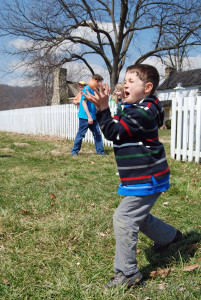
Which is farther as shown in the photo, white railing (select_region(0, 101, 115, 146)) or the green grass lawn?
white railing (select_region(0, 101, 115, 146))

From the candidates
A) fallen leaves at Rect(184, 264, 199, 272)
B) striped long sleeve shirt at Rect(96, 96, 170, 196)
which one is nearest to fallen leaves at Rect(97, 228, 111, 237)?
fallen leaves at Rect(184, 264, 199, 272)

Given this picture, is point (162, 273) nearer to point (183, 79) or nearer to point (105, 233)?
point (105, 233)

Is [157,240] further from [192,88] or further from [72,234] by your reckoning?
[192,88]

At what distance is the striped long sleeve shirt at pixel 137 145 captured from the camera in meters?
1.80

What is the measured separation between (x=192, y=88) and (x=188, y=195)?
1328 inches

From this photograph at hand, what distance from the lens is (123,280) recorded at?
1896mm

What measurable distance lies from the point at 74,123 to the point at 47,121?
3159 mm

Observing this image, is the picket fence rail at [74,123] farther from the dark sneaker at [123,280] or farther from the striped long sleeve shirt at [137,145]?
the dark sneaker at [123,280]

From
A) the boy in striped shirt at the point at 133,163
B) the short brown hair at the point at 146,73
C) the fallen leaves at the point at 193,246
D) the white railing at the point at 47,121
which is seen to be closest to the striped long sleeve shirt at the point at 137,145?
the boy in striped shirt at the point at 133,163

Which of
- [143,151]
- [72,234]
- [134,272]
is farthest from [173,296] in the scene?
[72,234]

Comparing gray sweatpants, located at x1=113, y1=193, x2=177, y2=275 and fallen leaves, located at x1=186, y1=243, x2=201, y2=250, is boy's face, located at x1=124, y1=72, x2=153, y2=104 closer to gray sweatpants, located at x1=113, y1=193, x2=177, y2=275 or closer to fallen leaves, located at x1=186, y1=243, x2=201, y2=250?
gray sweatpants, located at x1=113, y1=193, x2=177, y2=275

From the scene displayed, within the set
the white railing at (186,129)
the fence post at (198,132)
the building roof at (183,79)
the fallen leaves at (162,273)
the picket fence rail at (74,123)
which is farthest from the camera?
the building roof at (183,79)

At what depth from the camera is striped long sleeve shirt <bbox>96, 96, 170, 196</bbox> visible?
180cm

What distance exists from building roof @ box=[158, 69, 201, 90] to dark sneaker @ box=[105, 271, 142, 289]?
3526 cm
